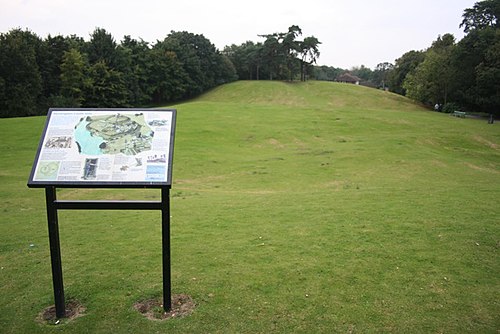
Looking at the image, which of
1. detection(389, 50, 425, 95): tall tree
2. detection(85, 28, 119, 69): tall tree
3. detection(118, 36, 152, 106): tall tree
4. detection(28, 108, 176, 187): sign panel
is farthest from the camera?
detection(389, 50, 425, 95): tall tree

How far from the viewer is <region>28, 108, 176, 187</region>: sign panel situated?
236 inches

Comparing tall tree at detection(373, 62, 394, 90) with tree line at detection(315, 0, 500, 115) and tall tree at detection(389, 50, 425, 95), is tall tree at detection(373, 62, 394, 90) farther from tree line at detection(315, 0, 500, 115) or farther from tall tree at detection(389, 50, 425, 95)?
tree line at detection(315, 0, 500, 115)

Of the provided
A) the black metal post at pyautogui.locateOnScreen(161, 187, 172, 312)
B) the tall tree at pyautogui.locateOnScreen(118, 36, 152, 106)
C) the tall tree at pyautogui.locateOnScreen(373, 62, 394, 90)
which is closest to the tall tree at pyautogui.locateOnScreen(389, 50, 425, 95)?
the tall tree at pyautogui.locateOnScreen(118, 36, 152, 106)

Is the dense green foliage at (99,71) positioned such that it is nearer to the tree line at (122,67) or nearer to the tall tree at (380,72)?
the tree line at (122,67)

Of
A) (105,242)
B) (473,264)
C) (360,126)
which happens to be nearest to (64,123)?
(105,242)

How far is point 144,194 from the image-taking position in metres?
17.6

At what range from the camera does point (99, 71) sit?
63.4m

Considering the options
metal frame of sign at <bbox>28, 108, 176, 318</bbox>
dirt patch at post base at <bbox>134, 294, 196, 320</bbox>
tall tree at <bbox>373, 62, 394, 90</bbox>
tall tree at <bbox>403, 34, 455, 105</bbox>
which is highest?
tall tree at <bbox>373, 62, 394, 90</bbox>

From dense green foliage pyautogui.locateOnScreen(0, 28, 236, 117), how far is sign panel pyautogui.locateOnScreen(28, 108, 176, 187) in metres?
53.2

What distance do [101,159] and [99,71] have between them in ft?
209

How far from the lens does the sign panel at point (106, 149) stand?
19.7 feet

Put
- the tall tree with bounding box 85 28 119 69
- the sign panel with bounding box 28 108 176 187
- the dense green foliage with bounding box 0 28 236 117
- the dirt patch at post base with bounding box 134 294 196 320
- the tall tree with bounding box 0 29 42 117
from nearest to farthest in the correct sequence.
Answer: the sign panel with bounding box 28 108 176 187 < the dirt patch at post base with bounding box 134 294 196 320 < the tall tree with bounding box 0 29 42 117 < the dense green foliage with bounding box 0 28 236 117 < the tall tree with bounding box 85 28 119 69

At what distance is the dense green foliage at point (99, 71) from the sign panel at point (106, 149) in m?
53.2

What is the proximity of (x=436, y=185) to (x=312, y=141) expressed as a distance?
15849mm
